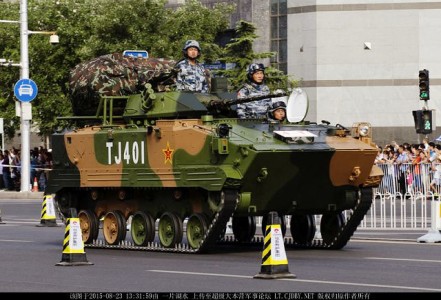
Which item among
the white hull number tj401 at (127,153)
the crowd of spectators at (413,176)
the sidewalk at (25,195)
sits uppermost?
the white hull number tj401 at (127,153)

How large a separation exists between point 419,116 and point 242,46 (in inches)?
458

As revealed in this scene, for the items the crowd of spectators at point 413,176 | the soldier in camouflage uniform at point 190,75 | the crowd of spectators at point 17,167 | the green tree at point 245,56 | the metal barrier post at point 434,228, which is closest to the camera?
the soldier in camouflage uniform at point 190,75

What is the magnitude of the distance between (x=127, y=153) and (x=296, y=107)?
2989 mm

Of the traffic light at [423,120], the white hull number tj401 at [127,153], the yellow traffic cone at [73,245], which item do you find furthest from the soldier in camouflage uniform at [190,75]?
the traffic light at [423,120]

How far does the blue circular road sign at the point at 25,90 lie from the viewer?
44938mm

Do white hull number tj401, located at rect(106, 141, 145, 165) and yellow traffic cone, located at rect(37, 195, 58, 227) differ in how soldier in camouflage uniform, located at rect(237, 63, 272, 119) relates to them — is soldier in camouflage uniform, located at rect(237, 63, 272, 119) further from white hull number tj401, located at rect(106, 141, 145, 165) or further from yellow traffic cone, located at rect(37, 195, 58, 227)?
yellow traffic cone, located at rect(37, 195, 58, 227)

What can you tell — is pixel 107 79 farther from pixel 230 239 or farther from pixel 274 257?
pixel 274 257

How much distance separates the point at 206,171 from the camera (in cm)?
2128

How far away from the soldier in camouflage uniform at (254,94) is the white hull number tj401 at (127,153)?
1685 millimetres

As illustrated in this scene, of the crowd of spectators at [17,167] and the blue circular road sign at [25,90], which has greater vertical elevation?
the blue circular road sign at [25,90]

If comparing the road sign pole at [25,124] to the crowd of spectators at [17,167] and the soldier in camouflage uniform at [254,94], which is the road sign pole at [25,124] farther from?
the soldier in camouflage uniform at [254,94]

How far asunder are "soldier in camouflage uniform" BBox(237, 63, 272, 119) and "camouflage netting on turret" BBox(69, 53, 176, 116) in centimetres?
Answer: 183

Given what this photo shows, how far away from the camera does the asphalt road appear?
1582cm

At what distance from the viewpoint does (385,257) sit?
67.3ft
